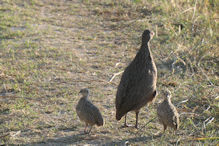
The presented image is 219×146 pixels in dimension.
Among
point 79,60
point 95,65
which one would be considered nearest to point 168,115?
point 95,65

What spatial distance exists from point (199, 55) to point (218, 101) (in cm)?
202

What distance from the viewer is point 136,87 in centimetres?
534

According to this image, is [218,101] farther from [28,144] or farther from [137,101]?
[28,144]

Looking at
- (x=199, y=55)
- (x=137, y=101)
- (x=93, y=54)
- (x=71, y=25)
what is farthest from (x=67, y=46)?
(x=137, y=101)

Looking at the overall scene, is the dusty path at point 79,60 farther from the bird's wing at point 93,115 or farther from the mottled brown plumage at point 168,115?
the mottled brown plumage at point 168,115

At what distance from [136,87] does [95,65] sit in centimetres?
259

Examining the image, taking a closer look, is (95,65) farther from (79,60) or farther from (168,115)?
(168,115)

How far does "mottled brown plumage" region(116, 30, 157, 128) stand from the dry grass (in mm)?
423

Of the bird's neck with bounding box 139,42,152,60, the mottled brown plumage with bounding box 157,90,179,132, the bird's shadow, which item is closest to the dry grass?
the bird's shadow

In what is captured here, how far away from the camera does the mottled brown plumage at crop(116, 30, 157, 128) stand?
5.29m

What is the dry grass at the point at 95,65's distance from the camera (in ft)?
17.8

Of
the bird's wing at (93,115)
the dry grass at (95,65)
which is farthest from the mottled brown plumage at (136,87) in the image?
the dry grass at (95,65)

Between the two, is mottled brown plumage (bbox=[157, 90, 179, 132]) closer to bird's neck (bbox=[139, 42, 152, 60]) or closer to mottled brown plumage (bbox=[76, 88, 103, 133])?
bird's neck (bbox=[139, 42, 152, 60])

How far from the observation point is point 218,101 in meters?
6.30
